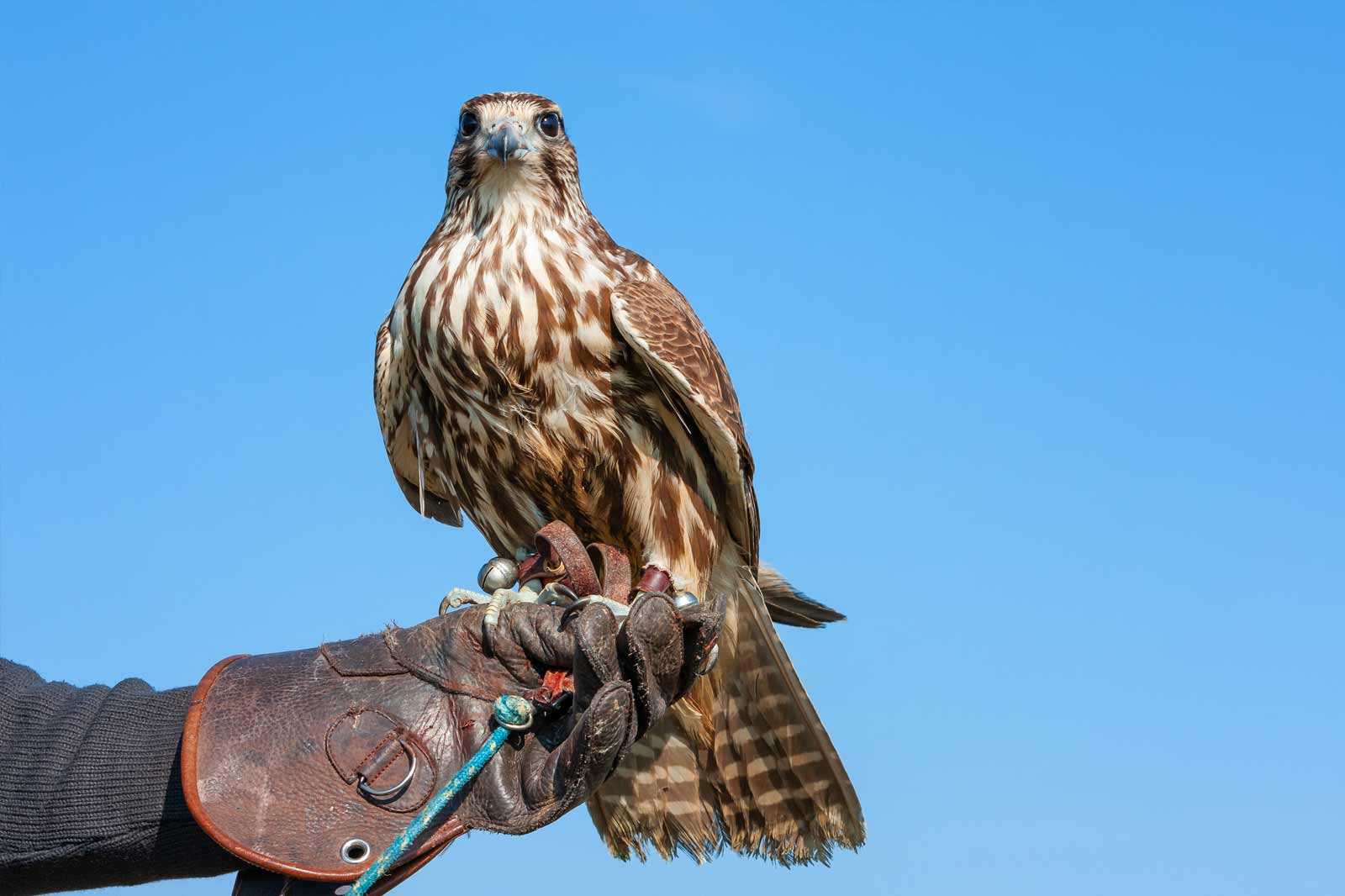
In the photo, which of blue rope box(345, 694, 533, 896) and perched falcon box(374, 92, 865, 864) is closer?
blue rope box(345, 694, 533, 896)

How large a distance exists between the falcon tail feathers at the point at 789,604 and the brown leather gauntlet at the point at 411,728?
178cm

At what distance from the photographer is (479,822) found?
2.75m

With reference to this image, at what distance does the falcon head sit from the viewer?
14.4 ft

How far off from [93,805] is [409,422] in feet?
6.88

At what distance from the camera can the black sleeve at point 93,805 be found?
269 centimetres

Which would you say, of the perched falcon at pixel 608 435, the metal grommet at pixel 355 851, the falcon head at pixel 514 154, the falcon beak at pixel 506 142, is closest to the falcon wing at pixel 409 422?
the perched falcon at pixel 608 435

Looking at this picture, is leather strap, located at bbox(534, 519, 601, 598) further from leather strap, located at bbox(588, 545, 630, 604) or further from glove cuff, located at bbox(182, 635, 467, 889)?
glove cuff, located at bbox(182, 635, 467, 889)

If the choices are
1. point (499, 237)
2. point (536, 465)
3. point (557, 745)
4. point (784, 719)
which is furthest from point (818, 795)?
point (499, 237)

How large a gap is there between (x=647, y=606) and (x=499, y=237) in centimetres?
187

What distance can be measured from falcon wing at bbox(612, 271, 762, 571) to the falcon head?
0.46 meters

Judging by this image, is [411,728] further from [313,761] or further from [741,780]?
[741,780]

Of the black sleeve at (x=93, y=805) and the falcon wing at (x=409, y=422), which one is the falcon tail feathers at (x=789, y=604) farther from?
the black sleeve at (x=93, y=805)

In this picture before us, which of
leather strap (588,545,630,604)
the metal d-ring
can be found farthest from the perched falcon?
the metal d-ring

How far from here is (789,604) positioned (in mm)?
4840
